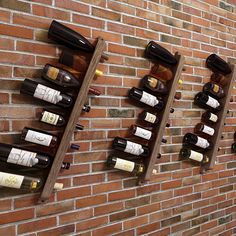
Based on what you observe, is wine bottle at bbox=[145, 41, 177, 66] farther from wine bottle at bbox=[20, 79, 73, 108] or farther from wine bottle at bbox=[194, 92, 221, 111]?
wine bottle at bbox=[20, 79, 73, 108]

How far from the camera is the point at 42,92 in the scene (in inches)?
41.3

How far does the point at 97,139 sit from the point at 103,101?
17 cm

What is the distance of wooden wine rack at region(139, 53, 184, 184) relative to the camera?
1374 millimetres

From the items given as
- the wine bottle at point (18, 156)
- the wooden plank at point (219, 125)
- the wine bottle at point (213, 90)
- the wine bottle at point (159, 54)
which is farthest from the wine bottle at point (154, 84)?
the wine bottle at point (18, 156)

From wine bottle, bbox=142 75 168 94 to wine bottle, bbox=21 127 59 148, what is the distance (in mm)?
530

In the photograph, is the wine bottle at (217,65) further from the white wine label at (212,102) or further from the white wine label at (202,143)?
the white wine label at (202,143)

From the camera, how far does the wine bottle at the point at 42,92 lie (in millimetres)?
1039

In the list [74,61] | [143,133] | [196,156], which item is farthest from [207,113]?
[74,61]

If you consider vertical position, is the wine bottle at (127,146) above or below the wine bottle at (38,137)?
below

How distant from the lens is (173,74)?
56.8 inches

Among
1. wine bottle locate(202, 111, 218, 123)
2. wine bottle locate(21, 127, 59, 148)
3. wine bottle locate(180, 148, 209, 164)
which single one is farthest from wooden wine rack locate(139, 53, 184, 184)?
wine bottle locate(21, 127, 59, 148)

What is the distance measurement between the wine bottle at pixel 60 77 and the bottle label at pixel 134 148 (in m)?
0.36

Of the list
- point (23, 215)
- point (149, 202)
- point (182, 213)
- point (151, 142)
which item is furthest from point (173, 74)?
point (23, 215)

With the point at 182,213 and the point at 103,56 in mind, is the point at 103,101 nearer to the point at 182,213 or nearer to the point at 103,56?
the point at 103,56
